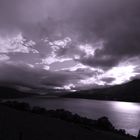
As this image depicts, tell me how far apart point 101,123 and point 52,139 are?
22.6 metres

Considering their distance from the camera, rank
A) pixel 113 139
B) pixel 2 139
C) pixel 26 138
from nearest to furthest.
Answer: pixel 2 139, pixel 26 138, pixel 113 139

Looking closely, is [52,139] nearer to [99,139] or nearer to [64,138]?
[64,138]

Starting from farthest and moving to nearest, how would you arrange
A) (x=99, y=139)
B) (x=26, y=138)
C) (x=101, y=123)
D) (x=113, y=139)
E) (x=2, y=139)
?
(x=101, y=123), (x=113, y=139), (x=99, y=139), (x=26, y=138), (x=2, y=139)

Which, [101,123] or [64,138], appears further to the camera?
[101,123]

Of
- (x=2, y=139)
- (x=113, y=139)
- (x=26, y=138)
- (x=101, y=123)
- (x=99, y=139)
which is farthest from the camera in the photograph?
(x=101, y=123)

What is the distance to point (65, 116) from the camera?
4172 cm

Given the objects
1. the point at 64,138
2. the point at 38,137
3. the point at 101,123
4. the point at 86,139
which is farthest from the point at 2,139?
the point at 101,123

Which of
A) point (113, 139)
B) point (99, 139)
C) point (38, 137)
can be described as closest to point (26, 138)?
point (38, 137)

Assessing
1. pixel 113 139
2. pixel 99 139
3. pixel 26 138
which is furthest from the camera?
pixel 113 139

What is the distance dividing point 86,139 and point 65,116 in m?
21.4

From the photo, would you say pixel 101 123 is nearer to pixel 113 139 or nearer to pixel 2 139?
pixel 113 139

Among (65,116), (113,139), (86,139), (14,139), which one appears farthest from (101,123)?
(14,139)

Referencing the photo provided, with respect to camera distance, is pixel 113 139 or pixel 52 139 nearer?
pixel 52 139

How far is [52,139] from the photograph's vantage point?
18.1 m
